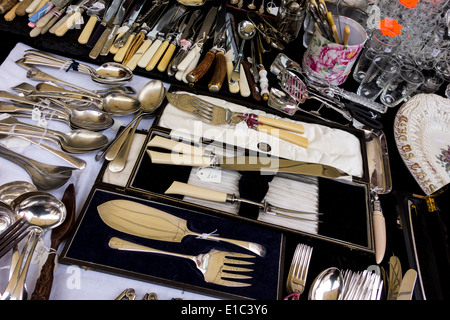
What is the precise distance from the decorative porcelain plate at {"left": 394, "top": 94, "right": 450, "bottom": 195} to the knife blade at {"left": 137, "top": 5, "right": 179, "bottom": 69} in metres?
0.77

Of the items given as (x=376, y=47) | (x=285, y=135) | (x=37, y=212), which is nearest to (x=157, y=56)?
(x=285, y=135)

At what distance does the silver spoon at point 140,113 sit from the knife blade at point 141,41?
120mm

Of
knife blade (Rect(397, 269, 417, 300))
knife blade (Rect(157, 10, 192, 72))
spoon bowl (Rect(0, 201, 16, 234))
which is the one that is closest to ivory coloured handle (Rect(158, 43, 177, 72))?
knife blade (Rect(157, 10, 192, 72))

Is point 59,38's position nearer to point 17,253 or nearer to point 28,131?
point 28,131

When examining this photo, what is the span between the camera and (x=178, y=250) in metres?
0.63

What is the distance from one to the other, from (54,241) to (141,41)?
2.14 ft

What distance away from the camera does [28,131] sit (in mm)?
745

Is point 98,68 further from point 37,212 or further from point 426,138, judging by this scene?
point 426,138

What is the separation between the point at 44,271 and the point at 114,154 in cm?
28

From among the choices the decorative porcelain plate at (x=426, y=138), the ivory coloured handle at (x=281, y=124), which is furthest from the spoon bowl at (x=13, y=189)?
the decorative porcelain plate at (x=426, y=138)

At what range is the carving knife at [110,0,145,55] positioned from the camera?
0.94 metres

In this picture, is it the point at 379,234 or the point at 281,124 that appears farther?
the point at 281,124

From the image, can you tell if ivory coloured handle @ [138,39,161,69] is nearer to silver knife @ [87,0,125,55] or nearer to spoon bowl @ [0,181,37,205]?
silver knife @ [87,0,125,55]
